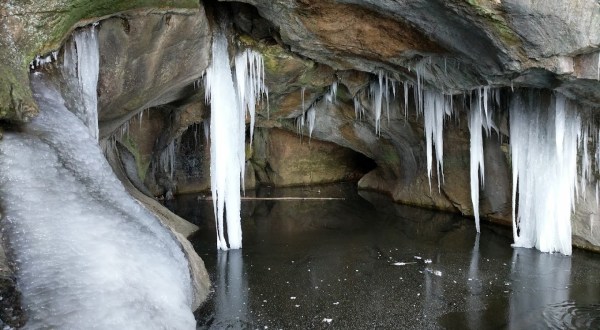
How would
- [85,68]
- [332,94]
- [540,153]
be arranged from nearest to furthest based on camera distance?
[85,68] → [540,153] → [332,94]

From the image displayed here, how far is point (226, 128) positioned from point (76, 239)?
203 inches

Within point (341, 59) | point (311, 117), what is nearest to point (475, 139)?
point (341, 59)

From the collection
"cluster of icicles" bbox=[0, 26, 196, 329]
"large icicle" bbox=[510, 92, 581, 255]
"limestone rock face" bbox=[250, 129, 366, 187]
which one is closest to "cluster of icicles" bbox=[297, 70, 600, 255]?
"large icicle" bbox=[510, 92, 581, 255]

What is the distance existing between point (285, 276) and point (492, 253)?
422 centimetres

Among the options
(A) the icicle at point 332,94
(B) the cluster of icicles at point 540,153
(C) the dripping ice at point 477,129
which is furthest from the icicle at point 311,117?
(C) the dripping ice at point 477,129

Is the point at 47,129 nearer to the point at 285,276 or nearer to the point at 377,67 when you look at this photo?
the point at 285,276

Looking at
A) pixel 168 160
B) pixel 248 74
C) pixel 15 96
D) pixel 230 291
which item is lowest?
pixel 230 291

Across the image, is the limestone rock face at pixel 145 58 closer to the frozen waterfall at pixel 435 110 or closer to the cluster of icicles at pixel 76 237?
the cluster of icicles at pixel 76 237

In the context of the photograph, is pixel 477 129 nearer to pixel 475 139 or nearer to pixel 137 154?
pixel 475 139

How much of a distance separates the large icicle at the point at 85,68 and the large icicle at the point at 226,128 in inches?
112

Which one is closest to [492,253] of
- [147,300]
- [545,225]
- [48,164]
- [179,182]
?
[545,225]

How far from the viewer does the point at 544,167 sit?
32.9 ft

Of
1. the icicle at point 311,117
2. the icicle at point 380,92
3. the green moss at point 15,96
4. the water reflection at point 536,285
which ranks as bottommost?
the water reflection at point 536,285

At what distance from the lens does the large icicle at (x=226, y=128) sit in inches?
386
